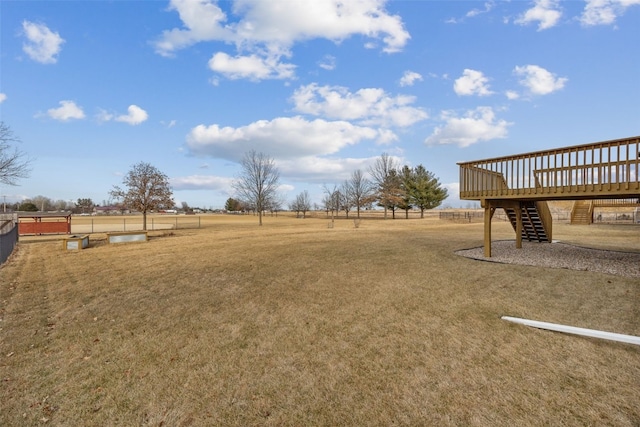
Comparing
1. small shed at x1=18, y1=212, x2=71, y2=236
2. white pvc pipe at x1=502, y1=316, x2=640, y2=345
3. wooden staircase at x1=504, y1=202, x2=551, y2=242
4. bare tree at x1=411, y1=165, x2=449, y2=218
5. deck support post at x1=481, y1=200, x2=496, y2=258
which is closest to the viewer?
white pvc pipe at x1=502, y1=316, x2=640, y2=345

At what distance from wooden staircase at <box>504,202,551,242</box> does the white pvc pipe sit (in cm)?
907

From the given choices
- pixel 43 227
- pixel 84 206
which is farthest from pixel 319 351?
pixel 84 206

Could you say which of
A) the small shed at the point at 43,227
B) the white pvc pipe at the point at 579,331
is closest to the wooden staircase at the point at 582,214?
the white pvc pipe at the point at 579,331

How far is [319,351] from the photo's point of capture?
13.0ft

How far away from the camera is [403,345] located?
4.09 metres

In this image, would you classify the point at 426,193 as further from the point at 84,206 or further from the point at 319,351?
the point at 84,206

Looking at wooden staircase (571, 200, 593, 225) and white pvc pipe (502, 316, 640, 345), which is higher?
wooden staircase (571, 200, 593, 225)

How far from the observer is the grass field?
2855 mm

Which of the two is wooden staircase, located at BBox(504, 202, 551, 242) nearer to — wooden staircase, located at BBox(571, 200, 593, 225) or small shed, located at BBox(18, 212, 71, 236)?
wooden staircase, located at BBox(571, 200, 593, 225)

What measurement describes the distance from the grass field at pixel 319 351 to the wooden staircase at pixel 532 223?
18.3 feet

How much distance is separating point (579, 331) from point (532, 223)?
1091cm

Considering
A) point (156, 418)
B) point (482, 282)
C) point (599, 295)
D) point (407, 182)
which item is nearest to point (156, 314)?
point (156, 418)

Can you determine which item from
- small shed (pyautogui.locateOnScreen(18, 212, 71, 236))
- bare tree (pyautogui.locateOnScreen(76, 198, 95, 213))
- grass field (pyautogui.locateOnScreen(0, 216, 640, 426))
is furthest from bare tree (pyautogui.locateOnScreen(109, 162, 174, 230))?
bare tree (pyautogui.locateOnScreen(76, 198, 95, 213))

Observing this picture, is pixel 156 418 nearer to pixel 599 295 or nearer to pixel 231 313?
pixel 231 313
